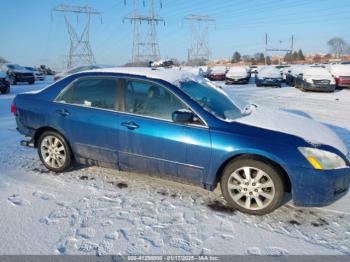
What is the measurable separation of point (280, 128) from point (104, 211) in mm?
2219

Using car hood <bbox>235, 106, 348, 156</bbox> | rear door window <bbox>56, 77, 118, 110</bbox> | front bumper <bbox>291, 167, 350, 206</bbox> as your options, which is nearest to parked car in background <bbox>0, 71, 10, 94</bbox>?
rear door window <bbox>56, 77, 118, 110</bbox>

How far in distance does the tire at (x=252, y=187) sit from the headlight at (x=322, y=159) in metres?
0.36

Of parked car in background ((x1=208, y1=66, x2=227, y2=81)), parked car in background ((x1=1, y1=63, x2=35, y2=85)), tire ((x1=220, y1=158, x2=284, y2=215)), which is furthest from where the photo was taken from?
parked car in background ((x1=208, y1=66, x2=227, y2=81))

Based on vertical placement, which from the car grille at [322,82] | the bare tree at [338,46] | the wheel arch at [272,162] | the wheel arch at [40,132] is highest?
the bare tree at [338,46]

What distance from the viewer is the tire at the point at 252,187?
3.44 metres

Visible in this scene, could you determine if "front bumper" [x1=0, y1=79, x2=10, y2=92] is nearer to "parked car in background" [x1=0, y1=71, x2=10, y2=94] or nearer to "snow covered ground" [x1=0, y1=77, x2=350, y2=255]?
"parked car in background" [x1=0, y1=71, x2=10, y2=94]

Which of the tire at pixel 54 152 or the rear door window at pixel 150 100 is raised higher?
the rear door window at pixel 150 100

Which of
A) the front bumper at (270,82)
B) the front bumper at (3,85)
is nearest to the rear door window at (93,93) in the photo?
the front bumper at (3,85)

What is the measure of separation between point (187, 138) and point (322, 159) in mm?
1468

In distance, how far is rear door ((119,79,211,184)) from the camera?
143 inches

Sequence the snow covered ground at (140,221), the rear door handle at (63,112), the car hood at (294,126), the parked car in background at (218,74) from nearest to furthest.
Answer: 1. the snow covered ground at (140,221)
2. the car hood at (294,126)
3. the rear door handle at (63,112)
4. the parked car in background at (218,74)

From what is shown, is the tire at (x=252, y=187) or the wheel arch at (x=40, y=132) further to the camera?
the wheel arch at (x=40, y=132)

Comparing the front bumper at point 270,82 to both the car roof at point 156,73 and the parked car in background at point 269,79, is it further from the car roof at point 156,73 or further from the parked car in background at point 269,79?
the car roof at point 156,73

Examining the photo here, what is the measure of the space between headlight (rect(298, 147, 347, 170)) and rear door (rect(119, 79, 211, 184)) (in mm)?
1042
